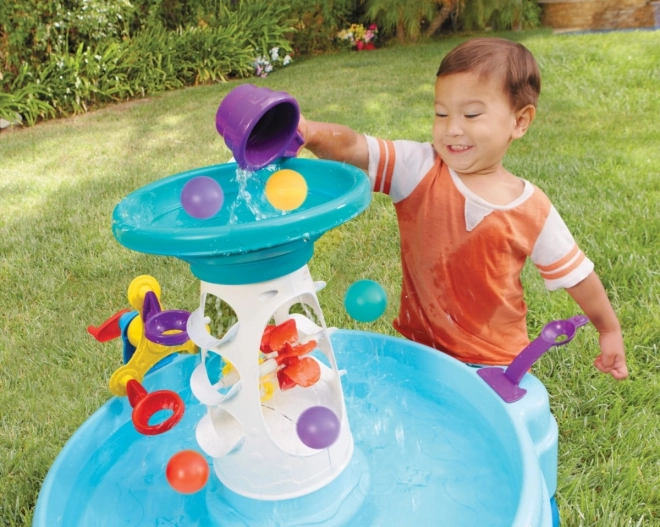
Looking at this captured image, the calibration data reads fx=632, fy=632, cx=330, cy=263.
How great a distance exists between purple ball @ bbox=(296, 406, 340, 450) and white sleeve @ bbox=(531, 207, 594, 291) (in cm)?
67

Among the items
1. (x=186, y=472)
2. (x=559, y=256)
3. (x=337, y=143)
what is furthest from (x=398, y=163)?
(x=186, y=472)

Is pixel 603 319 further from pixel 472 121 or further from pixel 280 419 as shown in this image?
pixel 280 419

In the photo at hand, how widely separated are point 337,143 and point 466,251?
1.23 feet

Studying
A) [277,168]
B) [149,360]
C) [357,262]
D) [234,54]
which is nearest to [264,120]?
[277,168]

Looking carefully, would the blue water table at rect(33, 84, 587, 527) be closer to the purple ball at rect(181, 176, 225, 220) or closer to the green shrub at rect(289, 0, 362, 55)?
the purple ball at rect(181, 176, 225, 220)

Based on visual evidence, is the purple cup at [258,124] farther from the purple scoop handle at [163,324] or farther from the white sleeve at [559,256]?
the white sleeve at [559,256]

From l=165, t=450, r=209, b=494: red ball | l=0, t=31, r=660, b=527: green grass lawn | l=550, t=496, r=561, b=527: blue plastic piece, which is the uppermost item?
l=165, t=450, r=209, b=494: red ball

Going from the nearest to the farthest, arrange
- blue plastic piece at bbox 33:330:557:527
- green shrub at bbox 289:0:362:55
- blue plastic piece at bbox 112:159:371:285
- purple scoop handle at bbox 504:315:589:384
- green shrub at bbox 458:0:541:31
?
blue plastic piece at bbox 112:159:371:285, blue plastic piece at bbox 33:330:557:527, purple scoop handle at bbox 504:315:589:384, green shrub at bbox 289:0:362:55, green shrub at bbox 458:0:541:31

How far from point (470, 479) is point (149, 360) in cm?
73

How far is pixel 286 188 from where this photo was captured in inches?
39.7

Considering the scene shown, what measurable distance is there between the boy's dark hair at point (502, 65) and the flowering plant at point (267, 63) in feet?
18.1

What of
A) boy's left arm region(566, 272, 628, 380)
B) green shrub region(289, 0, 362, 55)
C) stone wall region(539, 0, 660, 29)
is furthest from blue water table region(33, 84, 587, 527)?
stone wall region(539, 0, 660, 29)

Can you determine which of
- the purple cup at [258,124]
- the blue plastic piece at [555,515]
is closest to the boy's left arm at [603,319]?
the blue plastic piece at [555,515]

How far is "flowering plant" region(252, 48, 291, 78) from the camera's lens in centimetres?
659
